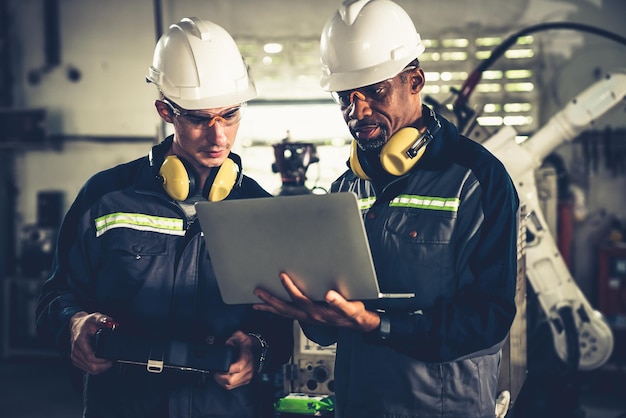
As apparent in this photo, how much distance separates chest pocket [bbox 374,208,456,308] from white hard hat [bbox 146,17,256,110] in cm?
60

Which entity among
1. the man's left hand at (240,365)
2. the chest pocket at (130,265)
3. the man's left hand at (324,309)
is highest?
the chest pocket at (130,265)

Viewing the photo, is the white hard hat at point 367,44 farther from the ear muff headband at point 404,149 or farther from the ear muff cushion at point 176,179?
the ear muff cushion at point 176,179

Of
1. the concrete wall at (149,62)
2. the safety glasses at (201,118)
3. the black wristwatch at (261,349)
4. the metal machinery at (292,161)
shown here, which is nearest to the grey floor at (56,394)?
the concrete wall at (149,62)

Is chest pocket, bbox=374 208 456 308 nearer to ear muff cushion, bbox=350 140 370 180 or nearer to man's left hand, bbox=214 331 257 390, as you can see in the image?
ear muff cushion, bbox=350 140 370 180

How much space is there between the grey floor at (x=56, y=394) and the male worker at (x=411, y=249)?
243 centimetres

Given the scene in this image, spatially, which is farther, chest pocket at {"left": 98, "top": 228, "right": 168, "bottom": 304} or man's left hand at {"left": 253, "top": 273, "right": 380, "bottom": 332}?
chest pocket at {"left": 98, "top": 228, "right": 168, "bottom": 304}

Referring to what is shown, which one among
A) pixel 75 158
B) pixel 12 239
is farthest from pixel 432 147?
pixel 12 239

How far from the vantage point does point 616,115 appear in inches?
185

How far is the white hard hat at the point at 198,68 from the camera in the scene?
6.12 feet

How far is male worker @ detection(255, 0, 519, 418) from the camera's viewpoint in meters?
1.55

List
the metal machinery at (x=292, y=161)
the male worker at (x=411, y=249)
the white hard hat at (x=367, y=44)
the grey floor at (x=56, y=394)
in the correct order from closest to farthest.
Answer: the male worker at (x=411, y=249) < the white hard hat at (x=367, y=44) < the metal machinery at (x=292, y=161) < the grey floor at (x=56, y=394)

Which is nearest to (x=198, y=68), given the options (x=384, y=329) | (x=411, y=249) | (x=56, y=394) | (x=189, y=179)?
(x=189, y=179)

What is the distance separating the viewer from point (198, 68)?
1869 mm

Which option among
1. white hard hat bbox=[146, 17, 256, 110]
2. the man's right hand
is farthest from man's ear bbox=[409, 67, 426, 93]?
the man's right hand
